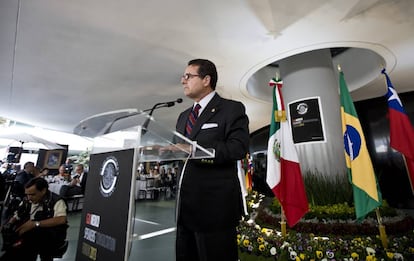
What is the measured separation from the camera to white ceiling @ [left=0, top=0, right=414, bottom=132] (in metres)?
2.17

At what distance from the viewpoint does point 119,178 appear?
64 centimetres

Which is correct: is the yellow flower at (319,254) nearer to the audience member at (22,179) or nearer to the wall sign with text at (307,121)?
the wall sign with text at (307,121)

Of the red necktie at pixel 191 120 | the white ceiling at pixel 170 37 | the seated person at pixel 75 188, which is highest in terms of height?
the white ceiling at pixel 170 37

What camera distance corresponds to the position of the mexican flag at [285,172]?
2.11 m

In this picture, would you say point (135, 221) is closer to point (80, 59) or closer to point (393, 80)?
point (80, 59)

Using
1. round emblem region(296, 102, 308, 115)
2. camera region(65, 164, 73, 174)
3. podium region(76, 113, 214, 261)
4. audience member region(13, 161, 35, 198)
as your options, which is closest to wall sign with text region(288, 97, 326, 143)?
round emblem region(296, 102, 308, 115)

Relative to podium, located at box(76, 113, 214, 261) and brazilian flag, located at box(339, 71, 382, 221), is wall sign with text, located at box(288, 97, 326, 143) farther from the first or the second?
podium, located at box(76, 113, 214, 261)

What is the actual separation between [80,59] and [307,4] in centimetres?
313

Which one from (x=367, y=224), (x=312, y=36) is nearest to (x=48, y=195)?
(x=367, y=224)

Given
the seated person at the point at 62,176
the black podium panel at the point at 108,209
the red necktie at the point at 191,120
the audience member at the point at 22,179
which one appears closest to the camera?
the black podium panel at the point at 108,209

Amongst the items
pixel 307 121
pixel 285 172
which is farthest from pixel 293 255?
pixel 307 121

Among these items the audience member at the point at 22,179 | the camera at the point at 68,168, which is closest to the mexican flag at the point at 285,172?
the audience member at the point at 22,179

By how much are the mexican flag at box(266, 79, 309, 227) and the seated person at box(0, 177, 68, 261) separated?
216cm

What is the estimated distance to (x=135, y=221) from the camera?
0.61 m
